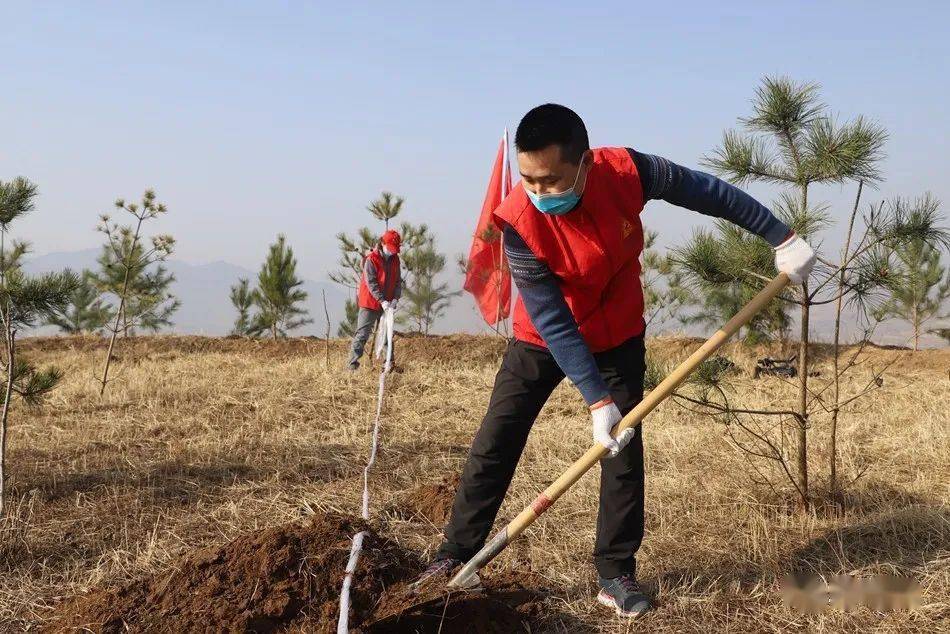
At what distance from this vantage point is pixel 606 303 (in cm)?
266

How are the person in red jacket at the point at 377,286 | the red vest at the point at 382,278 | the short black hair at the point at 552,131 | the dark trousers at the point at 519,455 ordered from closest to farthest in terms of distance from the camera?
1. the short black hair at the point at 552,131
2. the dark trousers at the point at 519,455
3. the person in red jacket at the point at 377,286
4. the red vest at the point at 382,278

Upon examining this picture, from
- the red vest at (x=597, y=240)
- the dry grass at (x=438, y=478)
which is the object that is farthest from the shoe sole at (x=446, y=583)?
the red vest at (x=597, y=240)

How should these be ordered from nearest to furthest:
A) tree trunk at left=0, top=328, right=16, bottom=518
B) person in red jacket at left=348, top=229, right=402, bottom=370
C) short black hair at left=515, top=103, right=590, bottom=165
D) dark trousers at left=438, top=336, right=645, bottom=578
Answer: short black hair at left=515, top=103, right=590, bottom=165
dark trousers at left=438, top=336, right=645, bottom=578
tree trunk at left=0, top=328, right=16, bottom=518
person in red jacket at left=348, top=229, right=402, bottom=370

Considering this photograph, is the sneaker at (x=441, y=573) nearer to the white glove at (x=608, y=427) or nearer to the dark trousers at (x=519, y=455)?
the dark trousers at (x=519, y=455)

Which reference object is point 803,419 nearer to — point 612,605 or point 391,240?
point 612,605

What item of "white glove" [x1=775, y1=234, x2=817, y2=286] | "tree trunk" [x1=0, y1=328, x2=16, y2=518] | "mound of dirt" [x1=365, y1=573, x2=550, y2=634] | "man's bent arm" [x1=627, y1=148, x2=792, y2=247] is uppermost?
"man's bent arm" [x1=627, y1=148, x2=792, y2=247]

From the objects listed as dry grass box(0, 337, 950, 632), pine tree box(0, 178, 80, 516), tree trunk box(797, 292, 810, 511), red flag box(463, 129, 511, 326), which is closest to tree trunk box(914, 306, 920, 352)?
dry grass box(0, 337, 950, 632)

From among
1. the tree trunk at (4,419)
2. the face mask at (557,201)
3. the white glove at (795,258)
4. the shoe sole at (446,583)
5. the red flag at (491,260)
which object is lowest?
the shoe sole at (446,583)

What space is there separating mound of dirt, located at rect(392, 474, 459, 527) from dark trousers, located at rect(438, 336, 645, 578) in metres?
0.93

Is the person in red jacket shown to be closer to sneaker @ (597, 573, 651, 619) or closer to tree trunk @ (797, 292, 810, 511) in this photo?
tree trunk @ (797, 292, 810, 511)

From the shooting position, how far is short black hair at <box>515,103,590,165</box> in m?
2.33

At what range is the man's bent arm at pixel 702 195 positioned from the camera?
2.62 metres

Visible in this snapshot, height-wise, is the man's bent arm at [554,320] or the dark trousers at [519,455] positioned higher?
the man's bent arm at [554,320]

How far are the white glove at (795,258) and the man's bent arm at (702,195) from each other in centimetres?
3
